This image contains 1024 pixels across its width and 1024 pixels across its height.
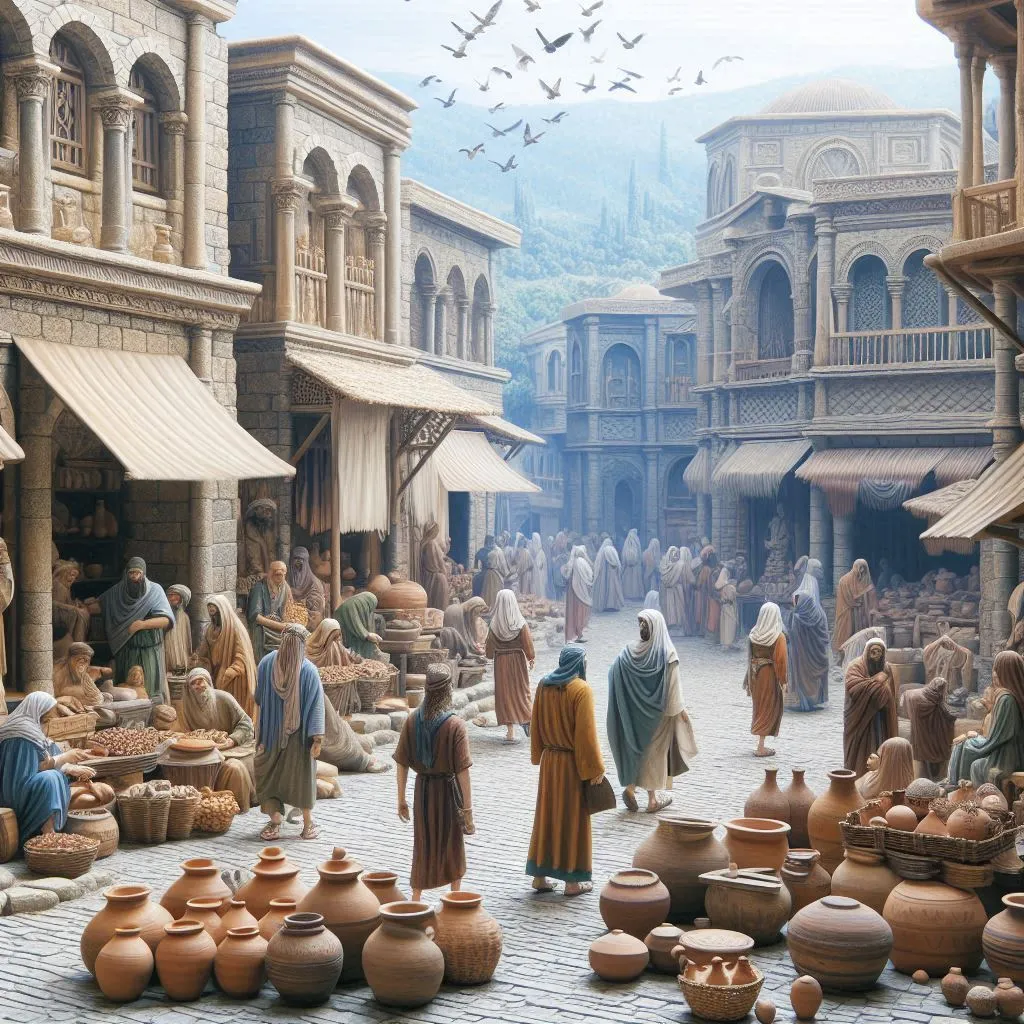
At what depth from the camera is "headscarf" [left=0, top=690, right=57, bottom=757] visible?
32.0 feet

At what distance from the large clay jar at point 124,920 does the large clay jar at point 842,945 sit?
3.56 m

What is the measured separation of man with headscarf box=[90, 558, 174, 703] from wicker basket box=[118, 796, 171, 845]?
100 inches

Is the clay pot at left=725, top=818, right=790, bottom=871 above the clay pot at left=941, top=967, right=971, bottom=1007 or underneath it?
above

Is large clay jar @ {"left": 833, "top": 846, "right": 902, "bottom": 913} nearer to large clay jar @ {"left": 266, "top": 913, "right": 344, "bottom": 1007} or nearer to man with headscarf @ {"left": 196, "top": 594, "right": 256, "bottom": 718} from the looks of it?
large clay jar @ {"left": 266, "top": 913, "right": 344, "bottom": 1007}

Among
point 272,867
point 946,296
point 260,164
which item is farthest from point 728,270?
point 272,867

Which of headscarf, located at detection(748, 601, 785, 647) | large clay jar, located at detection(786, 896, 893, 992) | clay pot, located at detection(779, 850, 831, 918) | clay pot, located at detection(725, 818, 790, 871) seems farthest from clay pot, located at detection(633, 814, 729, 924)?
headscarf, located at detection(748, 601, 785, 647)

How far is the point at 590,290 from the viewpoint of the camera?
69.2 metres

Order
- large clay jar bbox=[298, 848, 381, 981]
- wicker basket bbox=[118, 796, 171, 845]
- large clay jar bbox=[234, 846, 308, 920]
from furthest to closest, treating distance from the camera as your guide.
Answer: wicker basket bbox=[118, 796, 171, 845] → large clay jar bbox=[234, 846, 308, 920] → large clay jar bbox=[298, 848, 381, 981]

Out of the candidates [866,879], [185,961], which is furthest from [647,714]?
[185,961]

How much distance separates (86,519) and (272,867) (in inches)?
323

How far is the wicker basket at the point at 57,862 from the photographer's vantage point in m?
9.43

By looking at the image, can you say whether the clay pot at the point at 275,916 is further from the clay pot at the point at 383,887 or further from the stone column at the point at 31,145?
the stone column at the point at 31,145

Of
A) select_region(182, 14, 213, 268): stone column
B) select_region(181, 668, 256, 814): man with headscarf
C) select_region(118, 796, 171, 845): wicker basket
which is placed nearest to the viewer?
select_region(118, 796, 171, 845): wicker basket

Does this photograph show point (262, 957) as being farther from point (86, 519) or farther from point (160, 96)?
point (160, 96)
